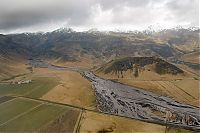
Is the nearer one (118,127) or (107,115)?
(118,127)

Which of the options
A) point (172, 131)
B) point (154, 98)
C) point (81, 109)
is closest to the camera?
point (172, 131)

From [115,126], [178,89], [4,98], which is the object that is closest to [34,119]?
[115,126]

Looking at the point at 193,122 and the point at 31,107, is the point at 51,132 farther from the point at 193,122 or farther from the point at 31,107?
the point at 193,122

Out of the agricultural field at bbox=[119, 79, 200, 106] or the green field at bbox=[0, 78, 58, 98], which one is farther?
the green field at bbox=[0, 78, 58, 98]

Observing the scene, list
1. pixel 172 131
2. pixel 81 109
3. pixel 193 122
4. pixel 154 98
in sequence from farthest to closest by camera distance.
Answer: pixel 154 98 → pixel 81 109 → pixel 193 122 → pixel 172 131

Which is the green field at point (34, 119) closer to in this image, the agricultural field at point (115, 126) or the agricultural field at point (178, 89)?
the agricultural field at point (115, 126)

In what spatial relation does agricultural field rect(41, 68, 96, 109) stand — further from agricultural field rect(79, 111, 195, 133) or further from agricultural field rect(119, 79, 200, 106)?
agricultural field rect(119, 79, 200, 106)

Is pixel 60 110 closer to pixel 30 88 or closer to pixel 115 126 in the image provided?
pixel 115 126

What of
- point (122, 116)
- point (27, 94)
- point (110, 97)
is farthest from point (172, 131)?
point (27, 94)

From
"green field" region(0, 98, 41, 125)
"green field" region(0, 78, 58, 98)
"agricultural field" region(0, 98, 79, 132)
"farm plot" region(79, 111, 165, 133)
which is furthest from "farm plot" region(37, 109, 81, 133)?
"green field" region(0, 78, 58, 98)
